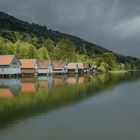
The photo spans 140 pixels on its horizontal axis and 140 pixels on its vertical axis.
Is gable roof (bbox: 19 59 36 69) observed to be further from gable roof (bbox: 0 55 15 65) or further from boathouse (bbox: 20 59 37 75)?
gable roof (bbox: 0 55 15 65)

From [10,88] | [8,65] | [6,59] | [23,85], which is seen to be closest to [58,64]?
[6,59]

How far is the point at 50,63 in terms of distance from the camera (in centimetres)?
12550

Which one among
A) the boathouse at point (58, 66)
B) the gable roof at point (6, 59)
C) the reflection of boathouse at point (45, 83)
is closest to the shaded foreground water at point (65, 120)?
the reflection of boathouse at point (45, 83)

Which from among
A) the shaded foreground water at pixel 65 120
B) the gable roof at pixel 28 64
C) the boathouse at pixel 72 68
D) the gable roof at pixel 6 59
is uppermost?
the gable roof at pixel 6 59

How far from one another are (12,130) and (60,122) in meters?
4.61

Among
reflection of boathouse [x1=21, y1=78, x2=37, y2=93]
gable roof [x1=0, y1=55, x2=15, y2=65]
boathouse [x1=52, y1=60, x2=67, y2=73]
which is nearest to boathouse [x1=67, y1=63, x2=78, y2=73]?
boathouse [x1=52, y1=60, x2=67, y2=73]

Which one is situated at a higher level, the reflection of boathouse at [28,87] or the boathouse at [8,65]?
the boathouse at [8,65]

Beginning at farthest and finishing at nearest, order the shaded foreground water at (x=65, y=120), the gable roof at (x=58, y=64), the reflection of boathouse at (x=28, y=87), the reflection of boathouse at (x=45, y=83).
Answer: the gable roof at (x=58, y=64) < the reflection of boathouse at (x=45, y=83) < the reflection of boathouse at (x=28, y=87) < the shaded foreground water at (x=65, y=120)

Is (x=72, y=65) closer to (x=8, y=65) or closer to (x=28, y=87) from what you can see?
(x=8, y=65)

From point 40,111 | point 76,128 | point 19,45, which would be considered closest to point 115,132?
point 76,128

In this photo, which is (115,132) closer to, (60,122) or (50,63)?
(60,122)

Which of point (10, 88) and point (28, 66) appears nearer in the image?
point (10, 88)

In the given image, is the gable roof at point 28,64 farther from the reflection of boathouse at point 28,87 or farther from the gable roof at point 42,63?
the reflection of boathouse at point 28,87

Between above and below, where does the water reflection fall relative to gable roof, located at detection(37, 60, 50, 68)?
below
